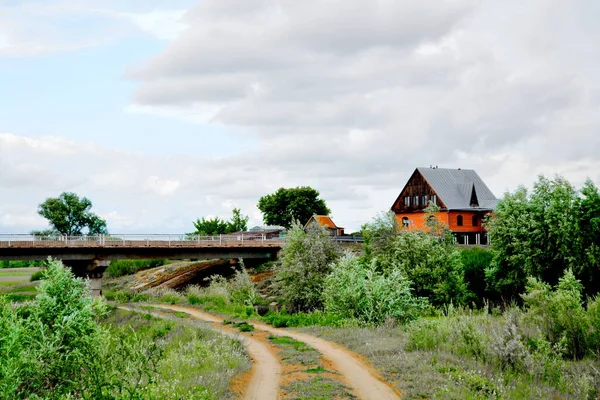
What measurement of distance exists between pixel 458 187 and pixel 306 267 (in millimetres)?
43126

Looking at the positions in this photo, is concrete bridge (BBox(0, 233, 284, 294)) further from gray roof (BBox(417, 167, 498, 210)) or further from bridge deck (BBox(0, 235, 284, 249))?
gray roof (BBox(417, 167, 498, 210))

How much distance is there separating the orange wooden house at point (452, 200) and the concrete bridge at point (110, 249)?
2319cm

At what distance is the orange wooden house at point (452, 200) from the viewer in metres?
71.6

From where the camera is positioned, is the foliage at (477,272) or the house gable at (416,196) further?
the house gable at (416,196)

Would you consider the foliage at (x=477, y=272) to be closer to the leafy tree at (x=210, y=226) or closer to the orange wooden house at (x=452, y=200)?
the orange wooden house at (x=452, y=200)

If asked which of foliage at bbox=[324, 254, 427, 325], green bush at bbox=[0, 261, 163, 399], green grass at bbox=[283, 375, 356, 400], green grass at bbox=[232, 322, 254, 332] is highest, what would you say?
green bush at bbox=[0, 261, 163, 399]

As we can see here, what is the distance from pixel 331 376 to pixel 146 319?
64.1 feet

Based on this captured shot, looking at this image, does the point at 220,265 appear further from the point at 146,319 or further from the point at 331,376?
the point at 331,376

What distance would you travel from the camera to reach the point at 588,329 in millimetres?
20750

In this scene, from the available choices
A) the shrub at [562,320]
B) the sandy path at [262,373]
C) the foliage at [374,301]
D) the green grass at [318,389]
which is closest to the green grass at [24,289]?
the foliage at [374,301]

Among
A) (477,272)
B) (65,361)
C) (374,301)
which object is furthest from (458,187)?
(65,361)

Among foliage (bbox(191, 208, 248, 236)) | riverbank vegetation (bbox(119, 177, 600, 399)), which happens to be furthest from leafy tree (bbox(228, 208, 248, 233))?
riverbank vegetation (bbox(119, 177, 600, 399))

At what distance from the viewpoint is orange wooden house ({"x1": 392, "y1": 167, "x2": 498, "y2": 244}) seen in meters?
71.6

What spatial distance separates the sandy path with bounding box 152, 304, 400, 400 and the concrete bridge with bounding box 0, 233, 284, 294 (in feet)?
89.8
